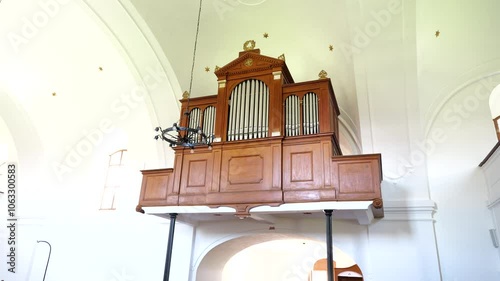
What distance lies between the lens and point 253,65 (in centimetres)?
678

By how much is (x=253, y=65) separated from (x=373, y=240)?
154 inches

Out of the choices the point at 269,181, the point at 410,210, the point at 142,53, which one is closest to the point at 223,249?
the point at 269,181

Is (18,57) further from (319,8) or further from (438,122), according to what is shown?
(438,122)

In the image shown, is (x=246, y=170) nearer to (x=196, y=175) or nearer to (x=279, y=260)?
(x=196, y=175)

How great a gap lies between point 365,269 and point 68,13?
7.98 metres

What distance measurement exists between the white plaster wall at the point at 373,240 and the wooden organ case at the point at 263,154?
0.54 metres

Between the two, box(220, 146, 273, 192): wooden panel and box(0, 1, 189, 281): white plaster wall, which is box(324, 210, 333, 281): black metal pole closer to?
box(220, 146, 273, 192): wooden panel

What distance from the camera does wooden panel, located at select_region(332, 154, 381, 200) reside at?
5363 millimetres

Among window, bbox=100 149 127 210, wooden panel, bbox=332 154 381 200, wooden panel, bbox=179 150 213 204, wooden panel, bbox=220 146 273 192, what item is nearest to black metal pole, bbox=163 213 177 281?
wooden panel, bbox=179 150 213 204

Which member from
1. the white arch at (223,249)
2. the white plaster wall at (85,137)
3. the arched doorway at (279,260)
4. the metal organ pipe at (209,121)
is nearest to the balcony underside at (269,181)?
the metal organ pipe at (209,121)

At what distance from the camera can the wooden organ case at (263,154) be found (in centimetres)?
563

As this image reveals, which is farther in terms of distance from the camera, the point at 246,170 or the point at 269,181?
the point at 246,170

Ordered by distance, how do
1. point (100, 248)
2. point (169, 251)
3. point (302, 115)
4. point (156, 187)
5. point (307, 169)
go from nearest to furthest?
point (307, 169)
point (302, 115)
point (169, 251)
point (156, 187)
point (100, 248)

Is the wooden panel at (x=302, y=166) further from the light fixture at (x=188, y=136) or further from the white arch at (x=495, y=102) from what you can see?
the white arch at (x=495, y=102)
